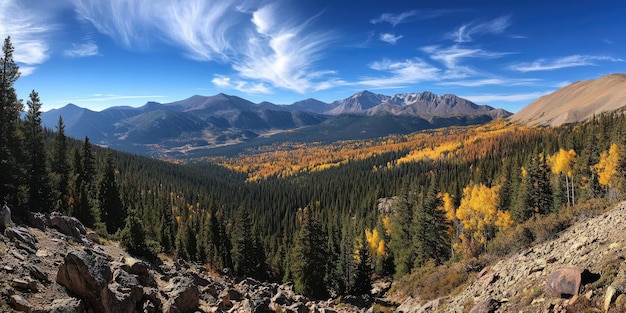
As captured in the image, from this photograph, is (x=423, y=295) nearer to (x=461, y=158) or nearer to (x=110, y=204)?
(x=110, y=204)

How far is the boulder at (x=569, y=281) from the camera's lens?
1373 cm

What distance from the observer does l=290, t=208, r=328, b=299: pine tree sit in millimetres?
43875

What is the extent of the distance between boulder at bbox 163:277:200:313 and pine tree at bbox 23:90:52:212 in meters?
24.3

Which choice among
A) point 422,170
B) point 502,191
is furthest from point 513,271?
point 422,170

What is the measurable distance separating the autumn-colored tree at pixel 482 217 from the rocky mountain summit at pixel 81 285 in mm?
47056

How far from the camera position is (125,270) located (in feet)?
65.2

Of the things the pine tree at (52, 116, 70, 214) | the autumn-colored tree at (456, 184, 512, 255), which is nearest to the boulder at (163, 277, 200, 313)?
the pine tree at (52, 116, 70, 214)

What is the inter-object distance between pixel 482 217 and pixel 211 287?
5578 centimetres

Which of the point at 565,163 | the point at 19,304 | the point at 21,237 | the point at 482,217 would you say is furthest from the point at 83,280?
the point at 565,163

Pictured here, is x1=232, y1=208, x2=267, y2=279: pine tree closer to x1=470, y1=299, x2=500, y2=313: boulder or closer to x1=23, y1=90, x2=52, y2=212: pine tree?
x1=23, y1=90, x2=52, y2=212: pine tree

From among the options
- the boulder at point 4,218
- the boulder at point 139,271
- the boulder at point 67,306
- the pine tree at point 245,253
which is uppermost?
the boulder at point 4,218

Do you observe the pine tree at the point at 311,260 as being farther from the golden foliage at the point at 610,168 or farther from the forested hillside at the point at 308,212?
the golden foliage at the point at 610,168

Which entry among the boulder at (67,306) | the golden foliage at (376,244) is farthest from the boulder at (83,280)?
the golden foliage at (376,244)

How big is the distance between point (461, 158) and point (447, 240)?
14493 centimetres
